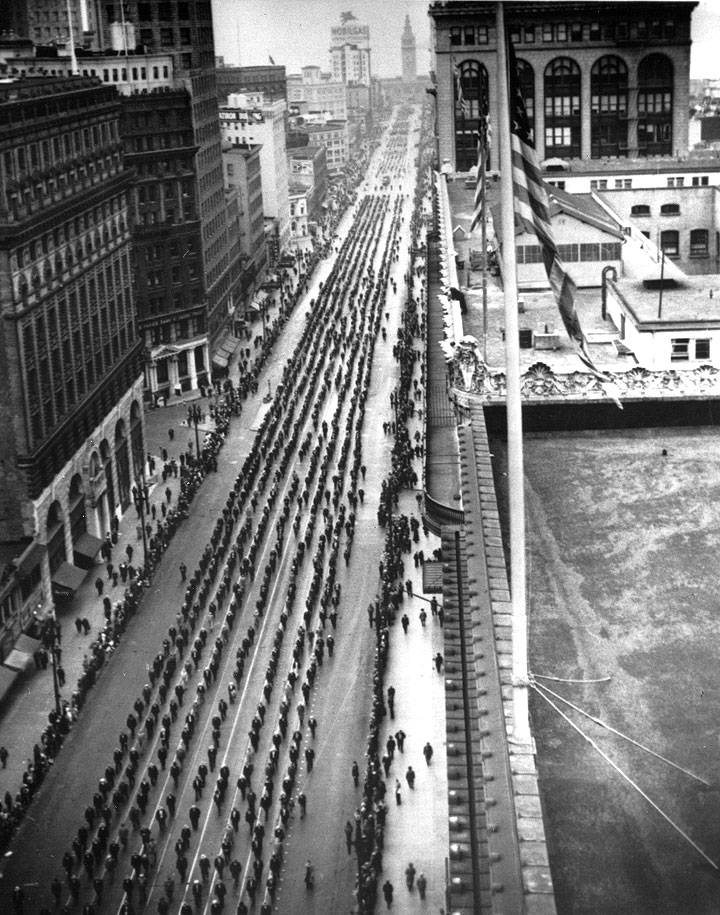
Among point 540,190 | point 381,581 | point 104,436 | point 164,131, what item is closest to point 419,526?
point 381,581

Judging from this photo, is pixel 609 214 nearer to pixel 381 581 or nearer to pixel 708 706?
pixel 381 581

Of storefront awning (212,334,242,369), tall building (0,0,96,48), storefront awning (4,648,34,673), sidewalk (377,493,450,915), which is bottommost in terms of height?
sidewalk (377,493,450,915)

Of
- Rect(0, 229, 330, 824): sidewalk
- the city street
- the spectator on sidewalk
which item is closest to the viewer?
the spectator on sidewalk

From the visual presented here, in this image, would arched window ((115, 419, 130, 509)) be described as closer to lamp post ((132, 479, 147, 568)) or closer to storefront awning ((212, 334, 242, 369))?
lamp post ((132, 479, 147, 568))

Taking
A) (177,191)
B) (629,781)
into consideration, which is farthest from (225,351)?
(629,781)

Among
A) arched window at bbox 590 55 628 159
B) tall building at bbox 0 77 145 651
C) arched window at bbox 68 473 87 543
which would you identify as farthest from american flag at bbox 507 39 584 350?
arched window at bbox 590 55 628 159

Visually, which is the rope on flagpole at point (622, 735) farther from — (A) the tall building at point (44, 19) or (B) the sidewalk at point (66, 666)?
(A) the tall building at point (44, 19)
